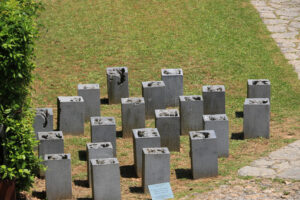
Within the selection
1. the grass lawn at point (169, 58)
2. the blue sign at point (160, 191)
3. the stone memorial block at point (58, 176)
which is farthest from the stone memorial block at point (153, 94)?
the blue sign at point (160, 191)

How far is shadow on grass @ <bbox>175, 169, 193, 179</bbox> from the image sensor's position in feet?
30.9

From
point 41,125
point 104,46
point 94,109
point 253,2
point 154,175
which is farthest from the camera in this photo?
point 253,2

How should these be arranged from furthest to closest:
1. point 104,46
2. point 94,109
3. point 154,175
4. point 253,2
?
point 253,2 → point 104,46 → point 94,109 → point 154,175

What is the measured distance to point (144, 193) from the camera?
29.2ft

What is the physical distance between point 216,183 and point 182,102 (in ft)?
7.99

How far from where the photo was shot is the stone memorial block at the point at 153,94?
470 inches

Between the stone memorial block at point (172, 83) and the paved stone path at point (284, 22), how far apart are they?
10.3 feet

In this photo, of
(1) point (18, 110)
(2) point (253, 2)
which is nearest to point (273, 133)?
(1) point (18, 110)

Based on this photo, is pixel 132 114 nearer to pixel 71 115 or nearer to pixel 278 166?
pixel 71 115

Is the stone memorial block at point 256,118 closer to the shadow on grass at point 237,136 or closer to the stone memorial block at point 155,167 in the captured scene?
the shadow on grass at point 237,136

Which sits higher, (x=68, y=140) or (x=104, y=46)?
(x=104, y=46)

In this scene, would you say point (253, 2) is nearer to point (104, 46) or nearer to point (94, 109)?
point (104, 46)

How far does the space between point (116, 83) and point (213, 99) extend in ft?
7.01

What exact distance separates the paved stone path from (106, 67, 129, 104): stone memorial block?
4017 millimetres
